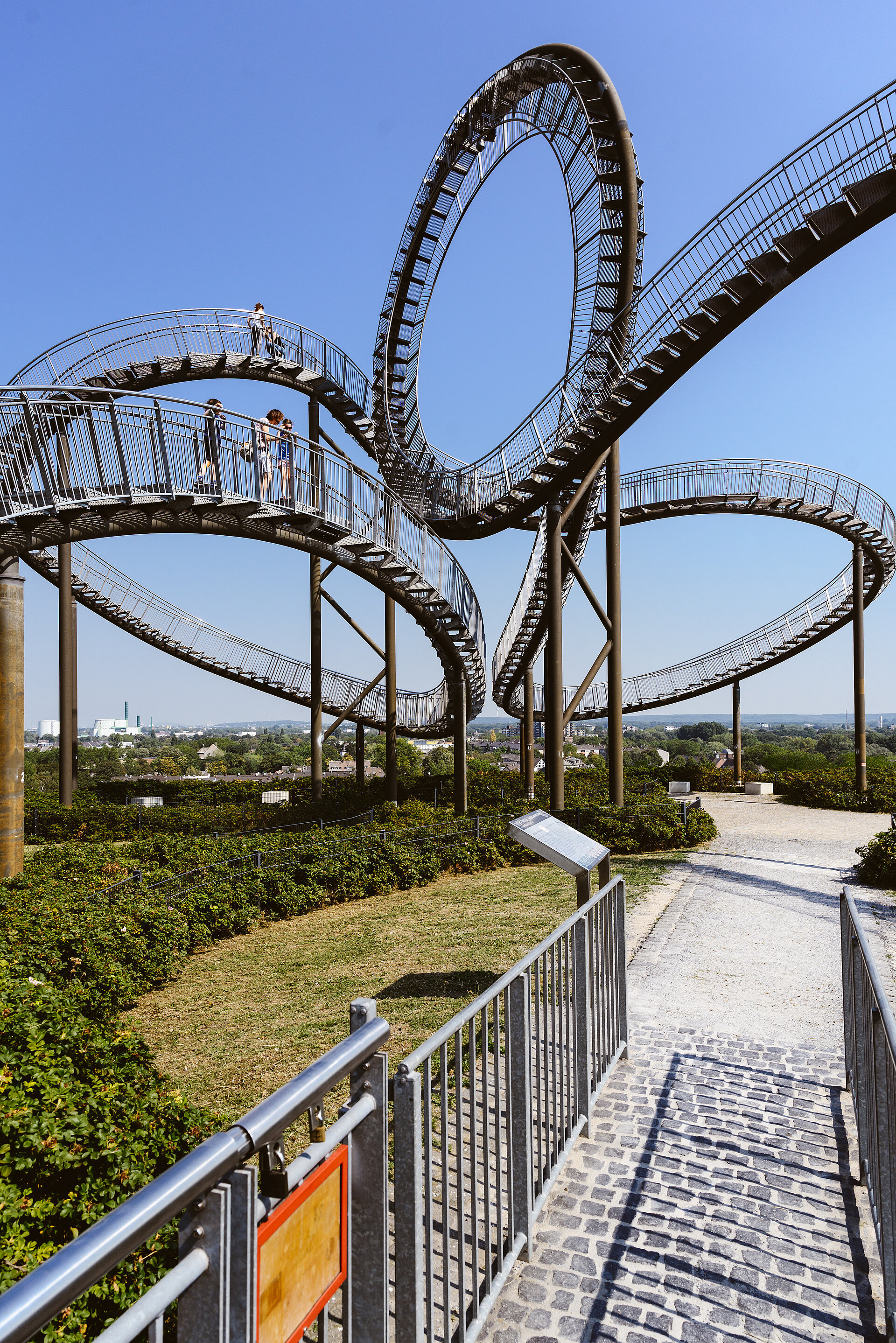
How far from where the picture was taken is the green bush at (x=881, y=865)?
12195mm

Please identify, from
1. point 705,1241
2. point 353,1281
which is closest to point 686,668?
point 705,1241

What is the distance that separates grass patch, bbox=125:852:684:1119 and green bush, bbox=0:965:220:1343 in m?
1.58

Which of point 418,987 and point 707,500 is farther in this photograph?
point 707,500

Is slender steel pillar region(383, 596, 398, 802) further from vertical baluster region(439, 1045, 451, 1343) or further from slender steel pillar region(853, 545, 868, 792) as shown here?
vertical baluster region(439, 1045, 451, 1343)

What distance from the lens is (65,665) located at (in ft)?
62.7

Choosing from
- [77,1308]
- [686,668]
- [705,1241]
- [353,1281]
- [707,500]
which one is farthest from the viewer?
[686,668]

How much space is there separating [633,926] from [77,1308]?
7.96 metres

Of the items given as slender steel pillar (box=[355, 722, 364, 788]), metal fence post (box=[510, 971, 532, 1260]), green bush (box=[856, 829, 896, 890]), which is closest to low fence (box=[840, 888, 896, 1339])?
metal fence post (box=[510, 971, 532, 1260])

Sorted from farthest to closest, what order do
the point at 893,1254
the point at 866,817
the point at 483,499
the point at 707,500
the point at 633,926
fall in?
the point at 707,500 → the point at 866,817 → the point at 483,499 → the point at 633,926 → the point at 893,1254

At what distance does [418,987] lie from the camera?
7.80 m

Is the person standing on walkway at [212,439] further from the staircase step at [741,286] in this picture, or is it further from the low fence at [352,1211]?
the low fence at [352,1211]

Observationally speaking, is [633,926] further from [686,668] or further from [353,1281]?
[686,668]

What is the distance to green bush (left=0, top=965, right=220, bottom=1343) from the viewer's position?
2795mm

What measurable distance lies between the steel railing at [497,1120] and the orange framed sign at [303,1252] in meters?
0.35
